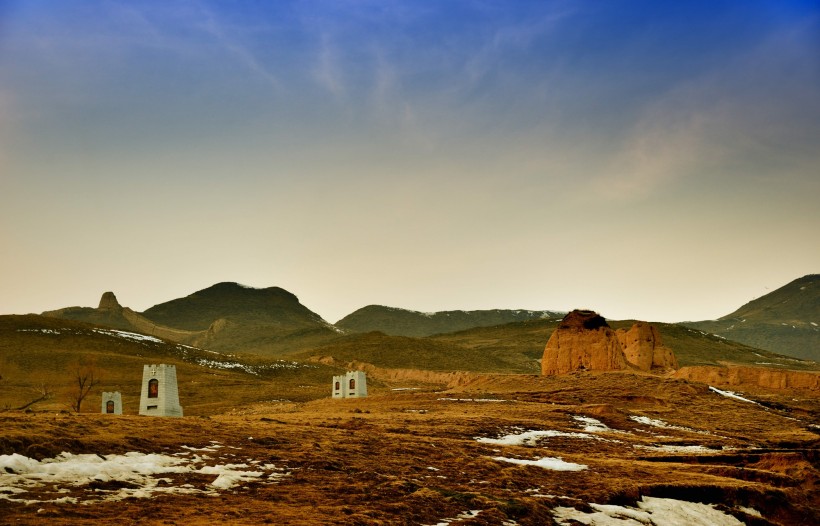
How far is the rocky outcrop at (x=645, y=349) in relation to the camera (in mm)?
64375

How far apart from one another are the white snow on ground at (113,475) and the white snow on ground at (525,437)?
11.5 m

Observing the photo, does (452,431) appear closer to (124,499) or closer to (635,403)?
(124,499)

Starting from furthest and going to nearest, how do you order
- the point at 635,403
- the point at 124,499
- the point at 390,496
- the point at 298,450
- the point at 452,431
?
the point at 635,403 → the point at 452,431 → the point at 298,450 → the point at 390,496 → the point at 124,499

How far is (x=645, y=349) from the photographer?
64.6 meters

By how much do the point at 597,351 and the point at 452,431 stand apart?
3587 centimetres

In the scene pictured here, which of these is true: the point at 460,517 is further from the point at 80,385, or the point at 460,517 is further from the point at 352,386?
the point at 352,386

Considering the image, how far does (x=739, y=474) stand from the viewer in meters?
18.3

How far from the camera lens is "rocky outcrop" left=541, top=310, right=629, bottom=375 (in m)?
57.2

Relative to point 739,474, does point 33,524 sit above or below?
above

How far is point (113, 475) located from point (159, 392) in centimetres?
2127

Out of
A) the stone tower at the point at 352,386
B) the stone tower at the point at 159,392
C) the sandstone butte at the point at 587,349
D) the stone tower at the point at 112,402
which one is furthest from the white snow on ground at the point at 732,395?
the stone tower at the point at 112,402

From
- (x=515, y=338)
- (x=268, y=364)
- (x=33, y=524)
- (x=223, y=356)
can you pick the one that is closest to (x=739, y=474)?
(x=33, y=524)

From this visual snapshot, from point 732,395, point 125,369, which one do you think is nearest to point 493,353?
point 125,369

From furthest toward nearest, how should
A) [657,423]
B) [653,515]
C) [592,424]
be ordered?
[657,423]
[592,424]
[653,515]
